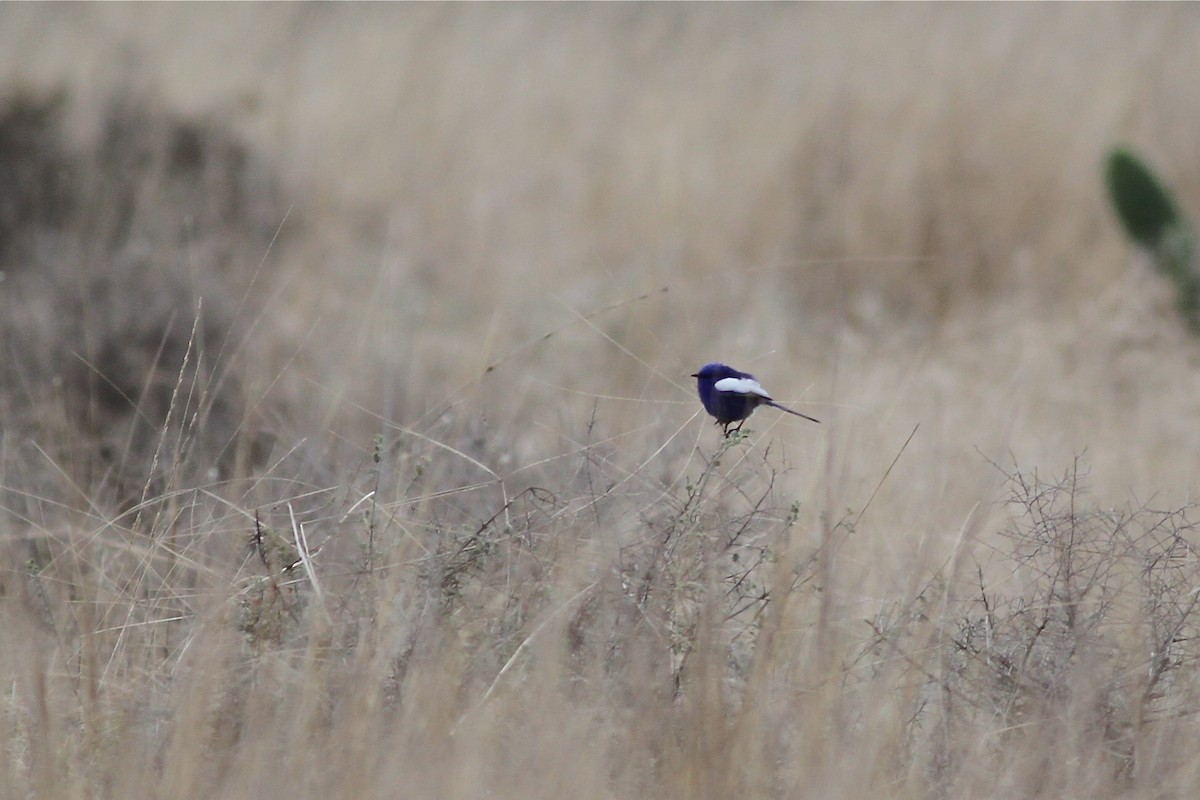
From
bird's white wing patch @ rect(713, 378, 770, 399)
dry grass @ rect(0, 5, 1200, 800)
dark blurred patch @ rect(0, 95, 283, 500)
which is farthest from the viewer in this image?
dark blurred patch @ rect(0, 95, 283, 500)

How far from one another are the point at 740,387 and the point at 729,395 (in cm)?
4

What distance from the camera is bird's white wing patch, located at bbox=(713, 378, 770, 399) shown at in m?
2.61

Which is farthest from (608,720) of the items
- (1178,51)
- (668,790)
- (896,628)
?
(1178,51)

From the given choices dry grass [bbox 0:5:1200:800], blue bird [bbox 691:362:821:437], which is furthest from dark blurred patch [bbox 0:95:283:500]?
blue bird [bbox 691:362:821:437]

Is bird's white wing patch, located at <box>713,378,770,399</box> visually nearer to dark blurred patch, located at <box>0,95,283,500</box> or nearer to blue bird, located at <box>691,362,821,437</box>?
blue bird, located at <box>691,362,821,437</box>

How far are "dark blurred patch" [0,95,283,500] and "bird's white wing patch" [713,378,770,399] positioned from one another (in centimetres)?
105

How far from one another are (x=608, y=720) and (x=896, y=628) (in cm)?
58

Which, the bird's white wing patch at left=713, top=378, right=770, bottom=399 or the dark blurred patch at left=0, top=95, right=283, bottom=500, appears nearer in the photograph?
the bird's white wing patch at left=713, top=378, right=770, bottom=399

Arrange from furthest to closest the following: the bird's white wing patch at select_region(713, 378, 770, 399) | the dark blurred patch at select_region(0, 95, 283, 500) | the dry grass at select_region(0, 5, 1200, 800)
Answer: the dark blurred patch at select_region(0, 95, 283, 500), the bird's white wing patch at select_region(713, 378, 770, 399), the dry grass at select_region(0, 5, 1200, 800)

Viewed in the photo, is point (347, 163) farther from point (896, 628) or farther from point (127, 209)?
point (896, 628)

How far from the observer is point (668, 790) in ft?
6.91

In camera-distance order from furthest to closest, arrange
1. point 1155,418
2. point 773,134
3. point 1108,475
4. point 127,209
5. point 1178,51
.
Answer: point 773,134
point 1178,51
point 127,209
point 1155,418
point 1108,475

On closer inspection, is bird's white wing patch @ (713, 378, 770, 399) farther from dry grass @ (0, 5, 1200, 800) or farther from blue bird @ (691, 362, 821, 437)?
dry grass @ (0, 5, 1200, 800)

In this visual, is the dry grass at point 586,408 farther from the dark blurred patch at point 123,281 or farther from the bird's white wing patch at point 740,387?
the bird's white wing patch at point 740,387
